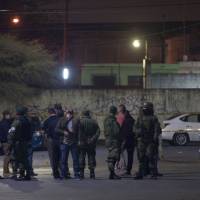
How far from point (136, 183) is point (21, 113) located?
3.23 m

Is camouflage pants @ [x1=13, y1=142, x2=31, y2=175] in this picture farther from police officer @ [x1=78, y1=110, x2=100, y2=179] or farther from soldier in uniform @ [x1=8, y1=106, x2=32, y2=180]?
police officer @ [x1=78, y1=110, x2=100, y2=179]

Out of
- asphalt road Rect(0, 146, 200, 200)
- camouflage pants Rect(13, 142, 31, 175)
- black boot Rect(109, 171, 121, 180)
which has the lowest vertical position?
asphalt road Rect(0, 146, 200, 200)

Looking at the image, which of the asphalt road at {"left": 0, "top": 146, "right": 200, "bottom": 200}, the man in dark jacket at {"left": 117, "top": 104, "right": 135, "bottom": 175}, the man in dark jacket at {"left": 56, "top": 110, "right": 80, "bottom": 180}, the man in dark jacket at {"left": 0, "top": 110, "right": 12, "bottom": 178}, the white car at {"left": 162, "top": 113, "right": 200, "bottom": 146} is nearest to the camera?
the asphalt road at {"left": 0, "top": 146, "right": 200, "bottom": 200}

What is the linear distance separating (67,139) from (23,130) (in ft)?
3.59

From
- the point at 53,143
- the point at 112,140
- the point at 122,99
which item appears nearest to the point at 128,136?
the point at 112,140

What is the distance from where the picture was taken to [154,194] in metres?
15.5

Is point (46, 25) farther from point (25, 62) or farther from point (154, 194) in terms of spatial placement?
point (154, 194)

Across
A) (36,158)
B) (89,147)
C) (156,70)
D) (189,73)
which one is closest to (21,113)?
(89,147)

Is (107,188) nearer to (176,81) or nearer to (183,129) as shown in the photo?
(183,129)

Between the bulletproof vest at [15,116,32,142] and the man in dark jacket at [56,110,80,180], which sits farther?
the man in dark jacket at [56,110,80,180]

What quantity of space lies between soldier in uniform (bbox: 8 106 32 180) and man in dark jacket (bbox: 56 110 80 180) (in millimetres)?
783

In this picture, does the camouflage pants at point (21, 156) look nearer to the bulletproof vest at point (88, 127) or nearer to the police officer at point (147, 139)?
the bulletproof vest at point (88, 127)

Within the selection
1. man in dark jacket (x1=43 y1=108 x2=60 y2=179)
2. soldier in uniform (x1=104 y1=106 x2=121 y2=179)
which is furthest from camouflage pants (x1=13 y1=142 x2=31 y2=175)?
soldier in uniform (x1=104 y1=106 x2=121 y2=179)

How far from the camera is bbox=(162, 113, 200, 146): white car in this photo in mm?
33000
